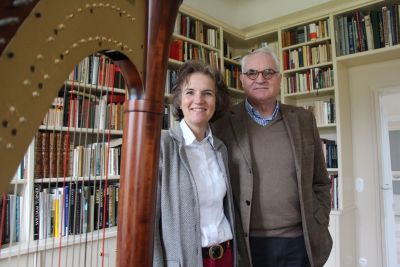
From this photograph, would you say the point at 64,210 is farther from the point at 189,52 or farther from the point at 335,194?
the point at 335,194

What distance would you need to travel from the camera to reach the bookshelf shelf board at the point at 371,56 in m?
2.72

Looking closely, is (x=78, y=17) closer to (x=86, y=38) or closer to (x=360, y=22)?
(x=86, y=38)

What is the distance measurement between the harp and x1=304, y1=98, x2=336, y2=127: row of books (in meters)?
2.80

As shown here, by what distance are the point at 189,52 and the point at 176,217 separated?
2257 mm

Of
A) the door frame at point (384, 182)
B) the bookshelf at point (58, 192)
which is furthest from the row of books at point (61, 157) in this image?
the door frame at point (384, 182)

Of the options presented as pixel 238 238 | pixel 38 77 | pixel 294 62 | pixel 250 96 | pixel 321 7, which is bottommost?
pixel 238 238

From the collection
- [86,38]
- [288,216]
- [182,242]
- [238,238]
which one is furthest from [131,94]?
[288,216]

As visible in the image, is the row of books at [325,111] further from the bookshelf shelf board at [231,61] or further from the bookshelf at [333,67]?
the bookshelf shelf board at [231,61]

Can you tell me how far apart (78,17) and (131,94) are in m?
0.19

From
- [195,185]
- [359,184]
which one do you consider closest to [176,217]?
[195,185]

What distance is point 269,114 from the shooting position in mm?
1373

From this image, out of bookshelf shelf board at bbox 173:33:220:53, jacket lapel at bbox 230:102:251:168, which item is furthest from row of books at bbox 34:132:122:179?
bookshelf shelf board at bbox 173:33:220:53

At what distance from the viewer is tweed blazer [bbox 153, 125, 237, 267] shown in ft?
3.02

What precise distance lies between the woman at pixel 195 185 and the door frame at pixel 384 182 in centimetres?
248
